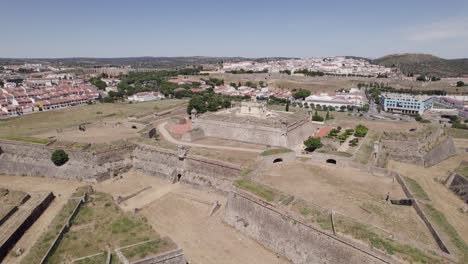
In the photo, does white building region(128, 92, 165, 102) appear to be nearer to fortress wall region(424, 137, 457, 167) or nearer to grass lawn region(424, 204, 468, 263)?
fortress wall region(424, 137, 457, 167)

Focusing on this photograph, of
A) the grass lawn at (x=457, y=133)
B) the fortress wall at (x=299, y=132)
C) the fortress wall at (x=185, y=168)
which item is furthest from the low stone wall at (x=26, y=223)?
the grass lawn at (x=457, y=133)

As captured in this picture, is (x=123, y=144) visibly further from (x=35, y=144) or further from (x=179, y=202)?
(x=179, y=202)

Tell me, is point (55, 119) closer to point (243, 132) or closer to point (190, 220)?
point (243, 132)

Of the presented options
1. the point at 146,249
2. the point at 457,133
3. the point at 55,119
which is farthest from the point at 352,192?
the point at 55,119

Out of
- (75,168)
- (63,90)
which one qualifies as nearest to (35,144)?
(75,168)

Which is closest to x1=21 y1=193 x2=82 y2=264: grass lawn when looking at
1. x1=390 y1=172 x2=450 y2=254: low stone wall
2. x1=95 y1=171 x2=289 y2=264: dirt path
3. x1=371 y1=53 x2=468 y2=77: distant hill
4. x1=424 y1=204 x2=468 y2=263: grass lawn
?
x1=95 y1=171 x2=289 y2=264: dirt path

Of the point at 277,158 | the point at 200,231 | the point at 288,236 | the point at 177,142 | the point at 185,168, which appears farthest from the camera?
the point at 177,142

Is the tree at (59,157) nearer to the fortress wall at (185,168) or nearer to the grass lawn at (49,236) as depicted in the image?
the fortress wall at (185,168)
